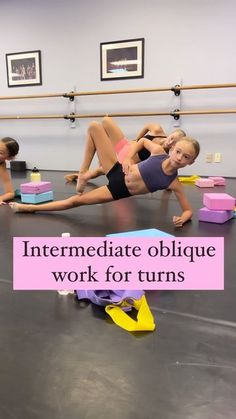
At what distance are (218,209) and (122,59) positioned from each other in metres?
2.77

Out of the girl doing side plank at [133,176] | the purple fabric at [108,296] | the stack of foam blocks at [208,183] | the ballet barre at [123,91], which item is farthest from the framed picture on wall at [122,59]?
the purple fabric at [108,296]

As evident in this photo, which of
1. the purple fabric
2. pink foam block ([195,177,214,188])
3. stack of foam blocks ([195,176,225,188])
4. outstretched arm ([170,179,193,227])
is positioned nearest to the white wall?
stack of foam blocks ([195,176,225,188])

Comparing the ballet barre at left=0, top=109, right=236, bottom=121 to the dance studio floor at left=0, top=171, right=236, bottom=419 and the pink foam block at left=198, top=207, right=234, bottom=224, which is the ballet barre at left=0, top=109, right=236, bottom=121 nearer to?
the pink foam block at left=198, top=207, right=234, bottom=224

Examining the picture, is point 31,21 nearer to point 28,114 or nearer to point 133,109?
point 28,114

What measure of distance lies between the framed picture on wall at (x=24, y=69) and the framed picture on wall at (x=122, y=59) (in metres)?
0.92

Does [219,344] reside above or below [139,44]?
below

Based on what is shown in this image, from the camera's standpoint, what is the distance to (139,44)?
13.2 feet

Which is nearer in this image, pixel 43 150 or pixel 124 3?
pixel 124 3

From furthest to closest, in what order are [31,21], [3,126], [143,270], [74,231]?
1. [3,126]
2. [31,21]
3. [74,231]
4. [143,270]

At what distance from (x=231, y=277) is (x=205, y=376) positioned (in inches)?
22.4

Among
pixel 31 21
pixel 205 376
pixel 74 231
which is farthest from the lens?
pixel 31 21

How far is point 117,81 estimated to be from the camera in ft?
13.9

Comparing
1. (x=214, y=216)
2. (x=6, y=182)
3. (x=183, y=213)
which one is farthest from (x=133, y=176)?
(x=6, y=182)

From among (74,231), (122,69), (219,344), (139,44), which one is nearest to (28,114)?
(122,69)
